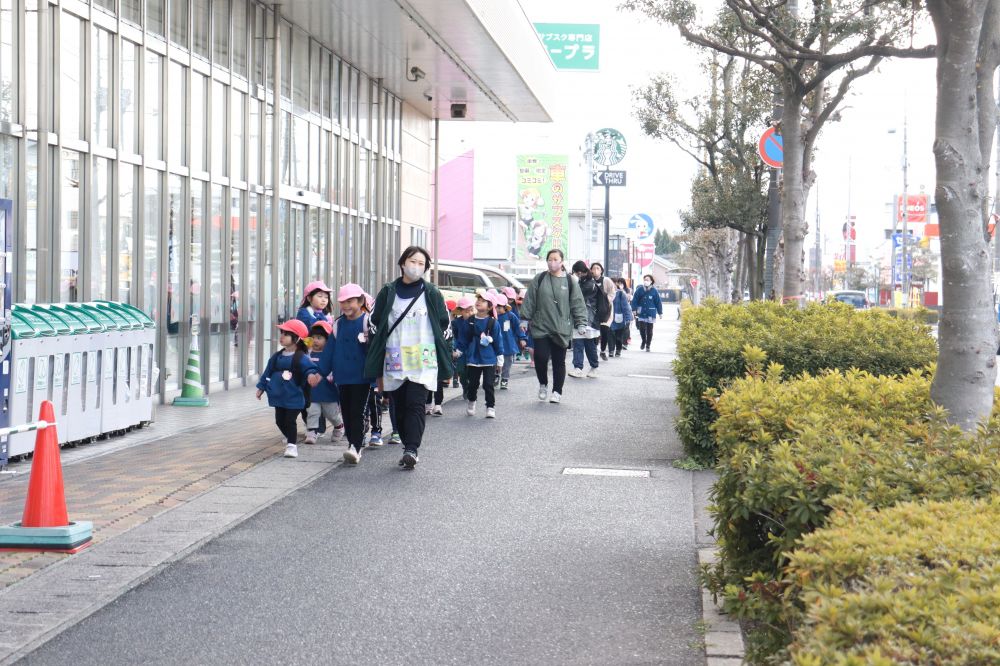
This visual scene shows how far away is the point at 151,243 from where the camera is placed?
14922 millimetres

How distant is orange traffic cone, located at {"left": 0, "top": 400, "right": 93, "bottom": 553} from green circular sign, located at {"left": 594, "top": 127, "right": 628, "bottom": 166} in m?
26.7

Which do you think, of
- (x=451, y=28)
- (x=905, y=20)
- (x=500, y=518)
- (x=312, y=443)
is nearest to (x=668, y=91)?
(x=451, y=28)

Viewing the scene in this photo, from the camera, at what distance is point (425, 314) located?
977 cm

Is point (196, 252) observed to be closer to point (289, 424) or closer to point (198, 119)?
point (198, 119)

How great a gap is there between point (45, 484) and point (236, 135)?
467 inches

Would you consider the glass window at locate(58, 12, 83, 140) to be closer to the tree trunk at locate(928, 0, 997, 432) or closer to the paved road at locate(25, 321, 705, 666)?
the paved road at locate(25, 321, 705, 666)

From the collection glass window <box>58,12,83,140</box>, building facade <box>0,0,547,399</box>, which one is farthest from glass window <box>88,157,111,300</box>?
glass window <box>58,12,83,140</box>

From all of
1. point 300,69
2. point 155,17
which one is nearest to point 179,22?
point 155,17

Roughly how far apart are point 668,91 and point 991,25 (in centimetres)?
2271

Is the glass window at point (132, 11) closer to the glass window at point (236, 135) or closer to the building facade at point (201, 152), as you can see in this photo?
the building facade at point (201, 152)

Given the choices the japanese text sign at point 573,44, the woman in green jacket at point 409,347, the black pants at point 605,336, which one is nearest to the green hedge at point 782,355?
the woman in green jacket at point 409,347

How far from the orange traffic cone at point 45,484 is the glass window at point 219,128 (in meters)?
10.7

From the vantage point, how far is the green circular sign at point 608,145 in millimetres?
32375

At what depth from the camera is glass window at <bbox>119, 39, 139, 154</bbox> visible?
14.1m
